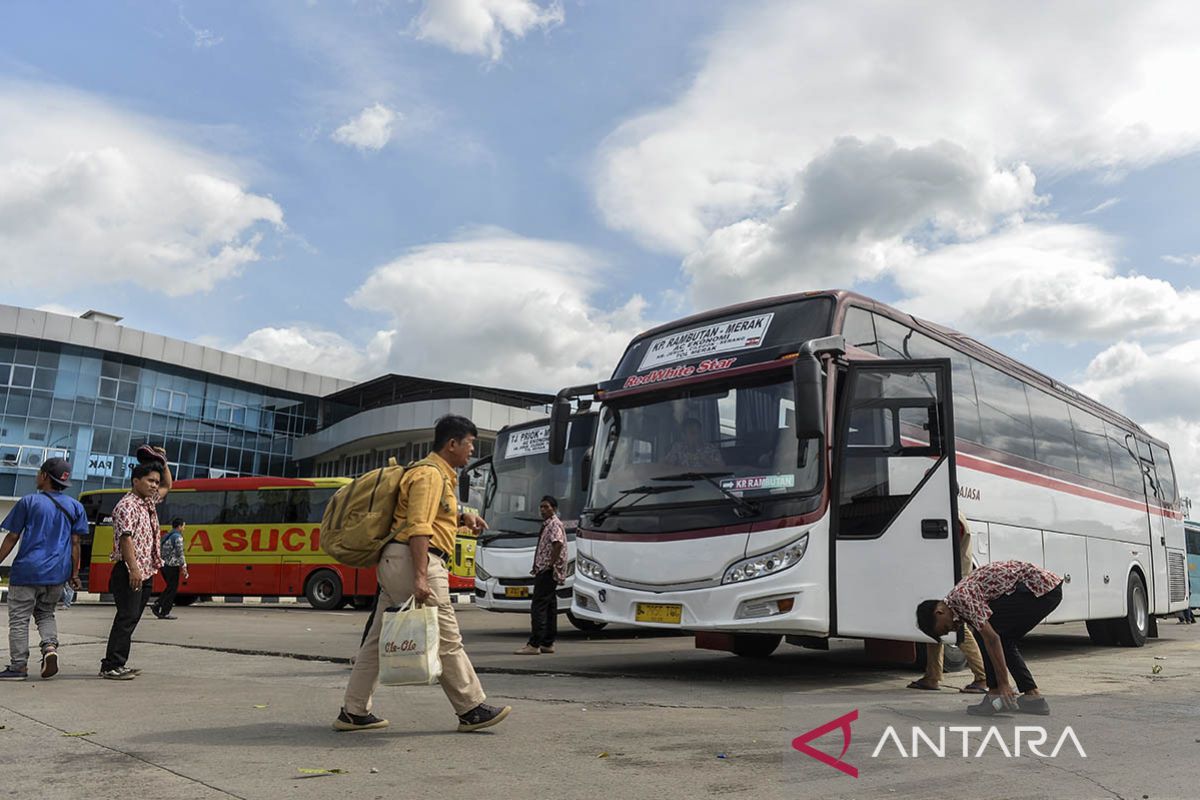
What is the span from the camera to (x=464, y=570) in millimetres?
24859

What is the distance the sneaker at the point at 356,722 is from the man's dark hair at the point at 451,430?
162cm

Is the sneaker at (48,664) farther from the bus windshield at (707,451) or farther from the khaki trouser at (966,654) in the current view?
the khaki trouser at (966,654)

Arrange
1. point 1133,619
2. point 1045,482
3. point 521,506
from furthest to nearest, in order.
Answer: point 521,506
point 1133,619
point 1045,482

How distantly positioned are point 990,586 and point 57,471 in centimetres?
779

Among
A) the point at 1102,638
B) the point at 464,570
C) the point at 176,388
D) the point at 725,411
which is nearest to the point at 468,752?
the point at 725,411

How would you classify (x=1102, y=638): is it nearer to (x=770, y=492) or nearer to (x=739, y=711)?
(x=770, y=492)

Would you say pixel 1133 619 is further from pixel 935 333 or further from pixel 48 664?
pixel 48 664

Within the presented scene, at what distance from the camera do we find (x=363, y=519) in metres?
5.64

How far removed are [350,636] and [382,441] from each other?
43330 millimetres

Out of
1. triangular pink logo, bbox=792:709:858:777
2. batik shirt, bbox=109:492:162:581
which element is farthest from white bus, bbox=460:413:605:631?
triangular pink logo, bbox=792:709:858:777

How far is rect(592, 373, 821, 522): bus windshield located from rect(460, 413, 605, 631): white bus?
14.9 ft

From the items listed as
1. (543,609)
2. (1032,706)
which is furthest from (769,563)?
(543,609)

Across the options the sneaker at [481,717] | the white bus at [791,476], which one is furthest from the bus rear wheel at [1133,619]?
the sneaker at [481,717]

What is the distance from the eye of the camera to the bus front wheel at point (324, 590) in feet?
77.7
